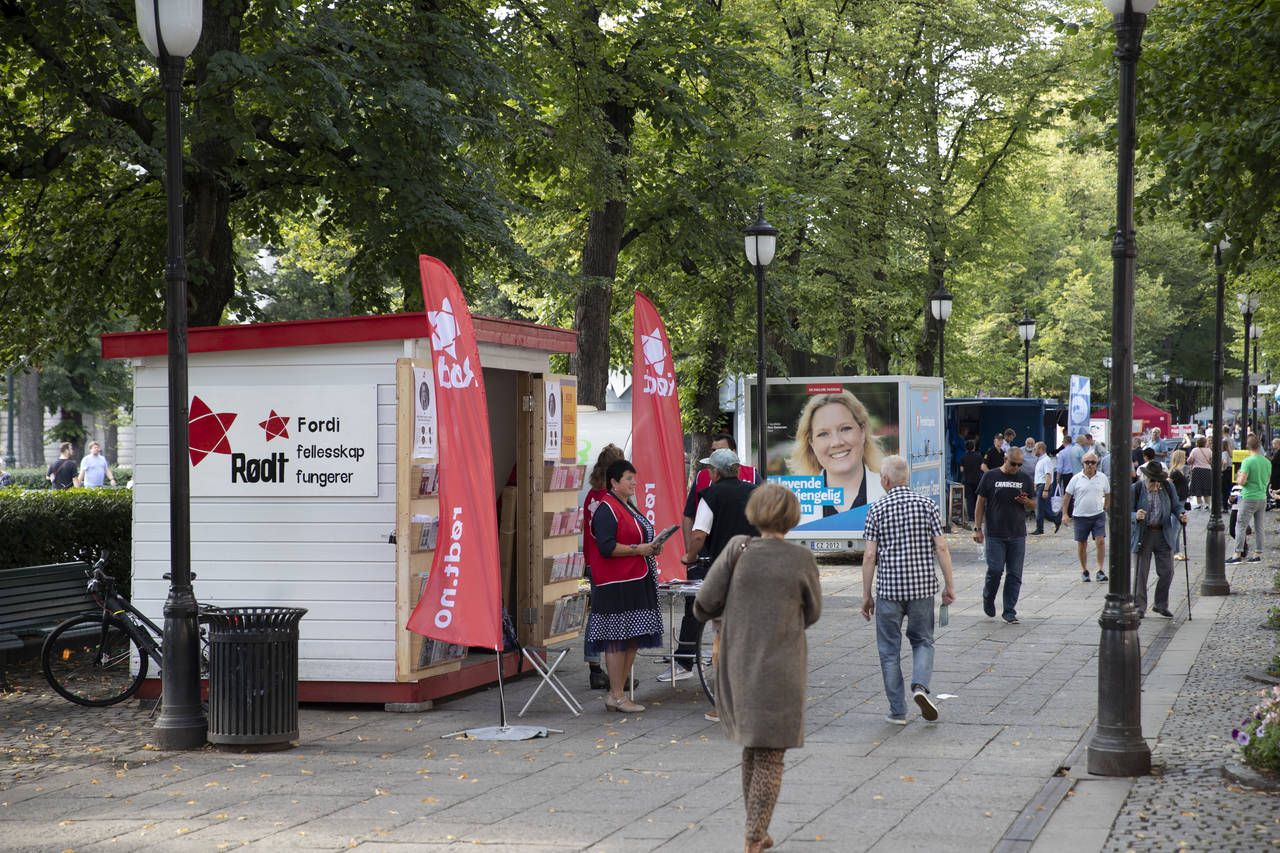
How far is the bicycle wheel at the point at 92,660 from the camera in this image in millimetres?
10531

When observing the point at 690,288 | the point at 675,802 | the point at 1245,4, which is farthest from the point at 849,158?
the point at 675,802

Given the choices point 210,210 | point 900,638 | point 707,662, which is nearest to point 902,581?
point 900,638

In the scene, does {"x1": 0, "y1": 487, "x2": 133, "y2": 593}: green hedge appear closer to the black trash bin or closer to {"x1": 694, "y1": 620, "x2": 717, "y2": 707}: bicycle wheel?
the black trash bin

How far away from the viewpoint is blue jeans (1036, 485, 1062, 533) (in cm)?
2688

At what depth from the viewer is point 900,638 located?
30.6 feet

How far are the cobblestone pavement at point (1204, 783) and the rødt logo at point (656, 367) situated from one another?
15.4ft

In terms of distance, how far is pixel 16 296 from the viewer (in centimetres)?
1703

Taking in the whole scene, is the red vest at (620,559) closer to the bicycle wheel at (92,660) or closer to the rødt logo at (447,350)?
the rødt logo at (447,350)

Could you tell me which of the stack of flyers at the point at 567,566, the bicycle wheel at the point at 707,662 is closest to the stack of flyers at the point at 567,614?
the stack of flyers at the point at 567,566

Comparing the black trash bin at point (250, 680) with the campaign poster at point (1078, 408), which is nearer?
the black trash bin at point (250, 680)

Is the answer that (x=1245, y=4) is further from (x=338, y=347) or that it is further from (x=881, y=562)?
(x=338, y=347)

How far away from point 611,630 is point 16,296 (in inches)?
436

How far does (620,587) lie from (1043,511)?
21.0 meters

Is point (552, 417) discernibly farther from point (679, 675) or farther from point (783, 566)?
point (783, 566)
